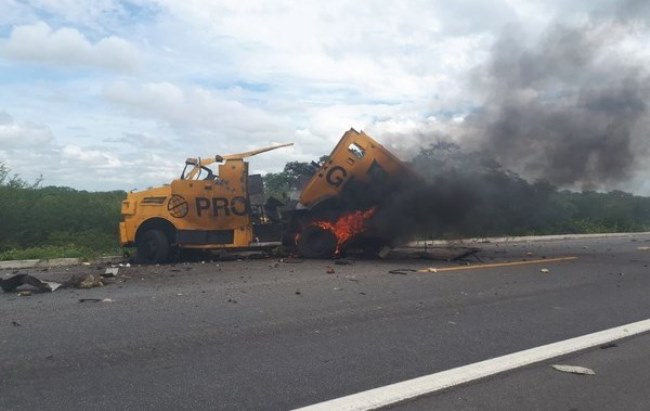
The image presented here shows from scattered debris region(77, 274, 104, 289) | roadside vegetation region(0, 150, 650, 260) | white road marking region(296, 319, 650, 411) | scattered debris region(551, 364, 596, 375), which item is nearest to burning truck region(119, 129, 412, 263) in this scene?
roadside vegetation region(0, 150, 650, 260)

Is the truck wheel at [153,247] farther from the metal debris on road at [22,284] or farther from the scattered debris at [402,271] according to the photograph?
the scattered debris at [402,271]

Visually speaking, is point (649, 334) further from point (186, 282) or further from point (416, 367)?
point (186, 282)

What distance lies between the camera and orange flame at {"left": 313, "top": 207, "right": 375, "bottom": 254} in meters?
12.8

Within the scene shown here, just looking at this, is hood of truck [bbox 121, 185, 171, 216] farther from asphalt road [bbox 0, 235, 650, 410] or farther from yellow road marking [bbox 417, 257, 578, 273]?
yellow road marking [bbox 417, 257, 578, 273]

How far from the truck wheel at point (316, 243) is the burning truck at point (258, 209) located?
22 mm

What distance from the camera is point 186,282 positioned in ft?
29.8

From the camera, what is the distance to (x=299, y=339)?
18.0 feet

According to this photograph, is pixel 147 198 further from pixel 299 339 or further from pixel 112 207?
pixel 299 339

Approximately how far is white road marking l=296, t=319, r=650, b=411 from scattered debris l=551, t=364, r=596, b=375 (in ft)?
0.64

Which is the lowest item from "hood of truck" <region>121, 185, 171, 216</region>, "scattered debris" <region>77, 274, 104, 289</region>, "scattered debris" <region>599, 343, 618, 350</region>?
"scattered debris" <region>599, 343, 618, 350</region>

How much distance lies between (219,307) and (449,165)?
7.61 meters

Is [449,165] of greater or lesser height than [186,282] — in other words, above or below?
above

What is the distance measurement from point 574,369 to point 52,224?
15.5 m

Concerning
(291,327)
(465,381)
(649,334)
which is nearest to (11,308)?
(291,327)
